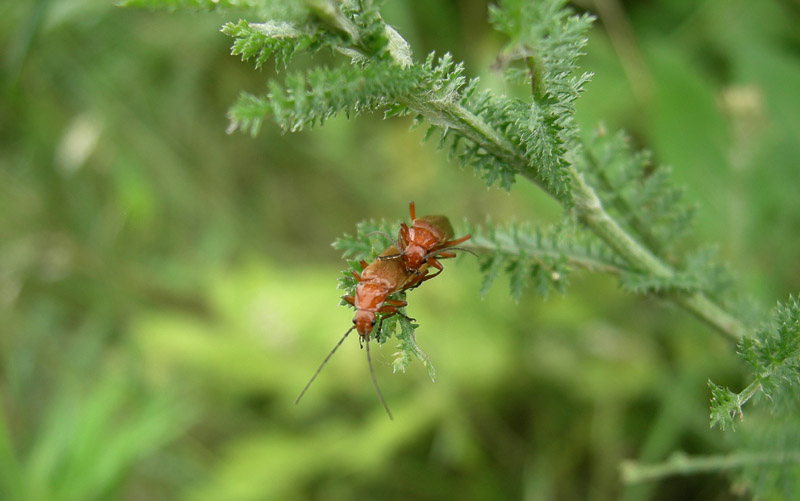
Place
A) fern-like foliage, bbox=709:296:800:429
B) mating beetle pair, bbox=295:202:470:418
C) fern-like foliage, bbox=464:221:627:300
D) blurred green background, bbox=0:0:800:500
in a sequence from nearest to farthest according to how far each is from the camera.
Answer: fern-like foliage, bbox=709:296:800:429
fern-like foliage, bbox=464:221:627:300
mating beetle pair, bbox=295:202:470:418
blurred green background, bbox=0:0:800:500

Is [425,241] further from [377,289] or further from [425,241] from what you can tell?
[377,289]

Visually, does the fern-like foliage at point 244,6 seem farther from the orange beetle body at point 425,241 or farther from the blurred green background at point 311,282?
the blurred green background at point 311,282

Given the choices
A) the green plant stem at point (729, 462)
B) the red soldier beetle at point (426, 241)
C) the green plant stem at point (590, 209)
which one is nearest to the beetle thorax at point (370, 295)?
the red soldier beetle at point (426, 241)

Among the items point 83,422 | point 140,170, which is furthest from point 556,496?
point 140,170

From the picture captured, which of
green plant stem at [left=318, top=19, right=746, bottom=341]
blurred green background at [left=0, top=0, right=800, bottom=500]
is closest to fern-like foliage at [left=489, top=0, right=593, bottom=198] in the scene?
green plant stem at [left=318, top=19, right=746, bottom=341]

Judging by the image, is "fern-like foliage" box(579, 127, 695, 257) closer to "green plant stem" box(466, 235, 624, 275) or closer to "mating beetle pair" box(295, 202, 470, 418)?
"green plant stem" box(466, 235, 624, 275)

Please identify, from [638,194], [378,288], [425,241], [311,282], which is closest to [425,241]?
[425,241]
